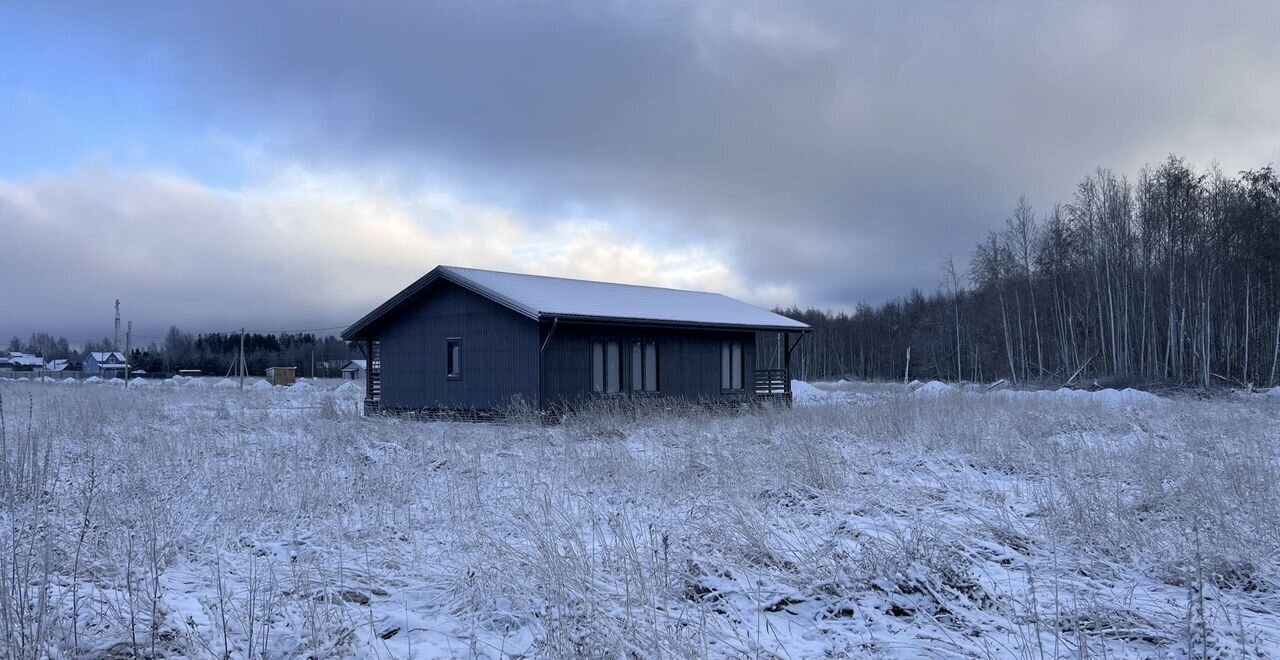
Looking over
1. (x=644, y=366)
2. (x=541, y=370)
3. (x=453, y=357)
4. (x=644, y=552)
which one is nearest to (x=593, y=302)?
(x=644, y=366)

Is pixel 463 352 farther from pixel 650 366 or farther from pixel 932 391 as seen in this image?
pixel 932 391

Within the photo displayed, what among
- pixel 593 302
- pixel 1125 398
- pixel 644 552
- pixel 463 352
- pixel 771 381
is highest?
pixel 593 302

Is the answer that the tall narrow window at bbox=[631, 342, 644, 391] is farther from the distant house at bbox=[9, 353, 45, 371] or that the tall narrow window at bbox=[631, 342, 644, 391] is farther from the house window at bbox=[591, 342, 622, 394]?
the distant house at bbox=[9, 353, 45, 371]

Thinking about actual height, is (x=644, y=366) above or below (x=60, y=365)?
below

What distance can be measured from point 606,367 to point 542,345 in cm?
246

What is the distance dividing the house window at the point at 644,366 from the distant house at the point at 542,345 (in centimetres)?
3

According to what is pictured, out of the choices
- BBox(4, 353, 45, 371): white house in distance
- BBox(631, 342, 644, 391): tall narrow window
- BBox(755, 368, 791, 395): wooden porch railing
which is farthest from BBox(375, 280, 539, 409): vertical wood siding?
BBox(4, 353, 45, 371): white house in distance

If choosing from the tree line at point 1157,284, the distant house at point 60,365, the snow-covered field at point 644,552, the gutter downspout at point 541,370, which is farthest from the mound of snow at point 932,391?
the distant house at point 60,365

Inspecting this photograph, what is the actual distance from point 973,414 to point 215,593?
562 inches

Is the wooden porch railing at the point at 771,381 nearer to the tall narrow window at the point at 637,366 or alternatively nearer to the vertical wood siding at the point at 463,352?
the tall narrow window at the point at 637,366

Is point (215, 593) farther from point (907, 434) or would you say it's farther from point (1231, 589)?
point (907, 434)

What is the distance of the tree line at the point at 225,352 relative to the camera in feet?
277

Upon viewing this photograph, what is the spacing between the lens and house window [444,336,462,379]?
65.9ft

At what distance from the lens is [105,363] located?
3775 inches
